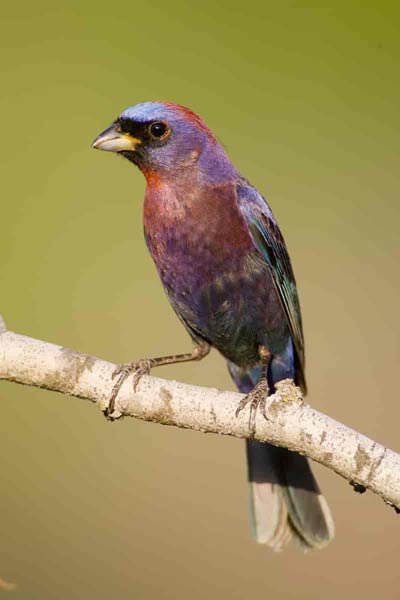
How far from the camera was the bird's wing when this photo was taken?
13.6 feet

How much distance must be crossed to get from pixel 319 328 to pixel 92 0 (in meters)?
3.06

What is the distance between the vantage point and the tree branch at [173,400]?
10.2ft

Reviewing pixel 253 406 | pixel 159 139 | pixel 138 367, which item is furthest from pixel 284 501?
pixel 159 139

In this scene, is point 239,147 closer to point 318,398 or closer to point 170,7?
point 170,7

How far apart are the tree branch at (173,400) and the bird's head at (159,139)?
3.74 ft

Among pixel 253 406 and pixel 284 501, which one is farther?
pixel 284 501

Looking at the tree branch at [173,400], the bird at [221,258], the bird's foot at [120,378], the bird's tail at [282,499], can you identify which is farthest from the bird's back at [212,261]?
the tree branch at [173,400]

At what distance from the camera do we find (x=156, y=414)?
3.32 metres

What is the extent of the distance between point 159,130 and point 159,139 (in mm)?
41

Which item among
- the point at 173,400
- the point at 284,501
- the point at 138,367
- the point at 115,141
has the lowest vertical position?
the point at 173,400

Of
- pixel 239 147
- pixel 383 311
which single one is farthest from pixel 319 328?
pixel 239 147

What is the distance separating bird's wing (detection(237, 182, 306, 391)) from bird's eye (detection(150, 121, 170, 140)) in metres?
0.41

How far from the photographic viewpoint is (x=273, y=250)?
423 centimetres

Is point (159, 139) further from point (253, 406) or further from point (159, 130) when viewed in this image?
point (253, 406)
